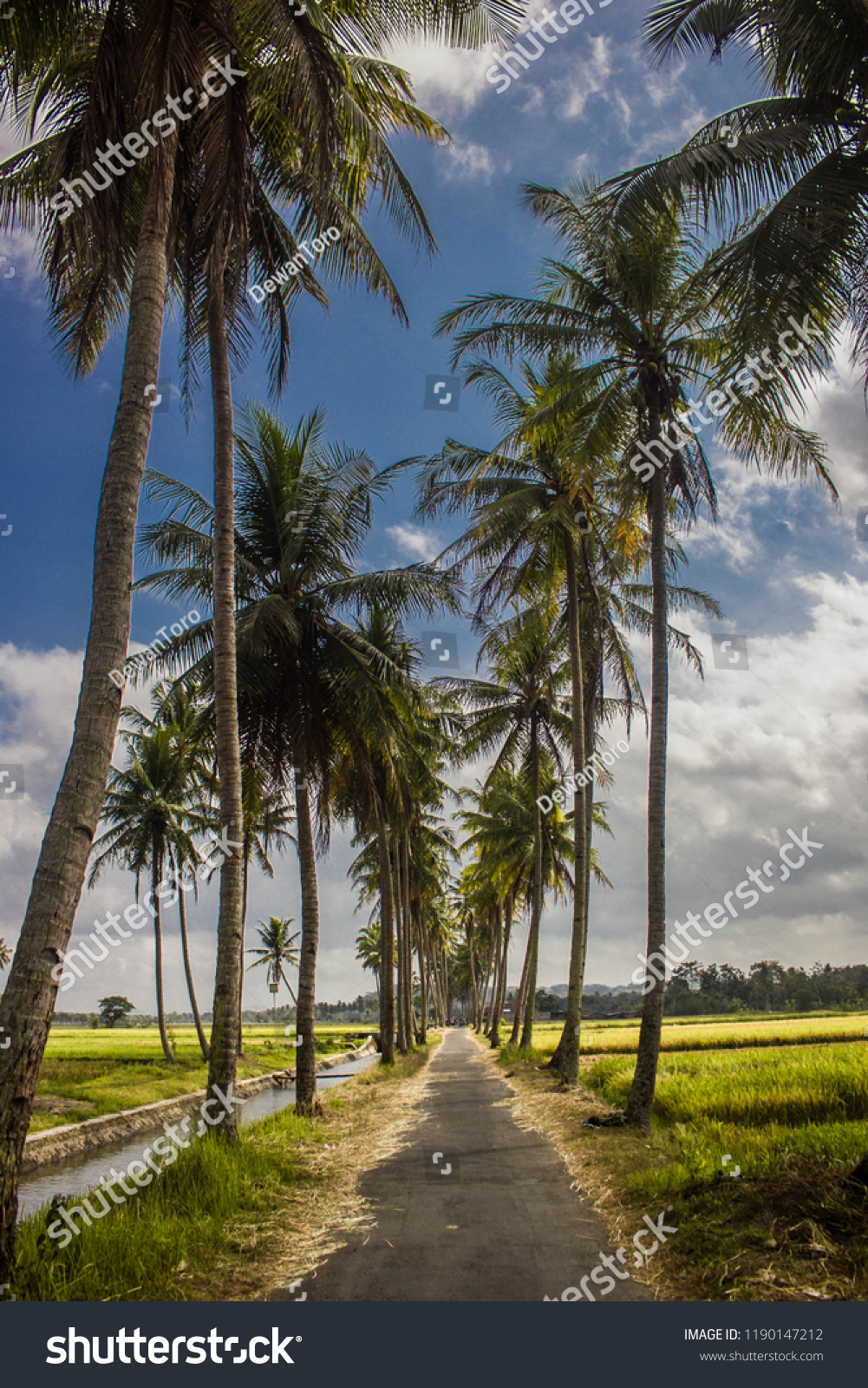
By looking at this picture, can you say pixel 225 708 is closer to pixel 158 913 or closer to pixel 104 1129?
pixel 104 1129

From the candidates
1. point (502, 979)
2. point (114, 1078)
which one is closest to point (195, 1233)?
point (114, 1078)

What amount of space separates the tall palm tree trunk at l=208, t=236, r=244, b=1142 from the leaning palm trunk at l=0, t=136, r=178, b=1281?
280 cm

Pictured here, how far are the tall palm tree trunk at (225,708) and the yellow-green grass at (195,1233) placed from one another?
1.26 m

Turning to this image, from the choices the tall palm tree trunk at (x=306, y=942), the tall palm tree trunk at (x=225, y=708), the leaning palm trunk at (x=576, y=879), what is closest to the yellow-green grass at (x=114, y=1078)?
the tall palm tree trunk at (x=306, y=942)

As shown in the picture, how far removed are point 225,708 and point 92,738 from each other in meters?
4.30

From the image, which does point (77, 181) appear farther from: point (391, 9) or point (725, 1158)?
point (725, 1158)

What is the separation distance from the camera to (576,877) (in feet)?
54.5

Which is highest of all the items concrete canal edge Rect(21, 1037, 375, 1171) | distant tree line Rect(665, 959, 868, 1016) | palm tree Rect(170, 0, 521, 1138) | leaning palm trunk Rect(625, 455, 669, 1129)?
palm tree Rect(170, 0, 521, 1138)

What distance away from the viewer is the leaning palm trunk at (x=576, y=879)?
1602 cm

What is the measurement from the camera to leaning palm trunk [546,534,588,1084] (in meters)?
16.0

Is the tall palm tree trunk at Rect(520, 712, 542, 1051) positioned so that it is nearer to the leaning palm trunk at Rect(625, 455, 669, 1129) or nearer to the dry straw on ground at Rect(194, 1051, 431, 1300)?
the dry straw on ground at Rect(194, 1051, 431, 1300)

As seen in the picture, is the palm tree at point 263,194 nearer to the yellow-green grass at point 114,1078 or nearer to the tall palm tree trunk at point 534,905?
the yellow-green grass at point 114,1078

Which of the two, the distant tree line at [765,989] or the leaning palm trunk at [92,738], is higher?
the leaning palm trunk at [92,738]

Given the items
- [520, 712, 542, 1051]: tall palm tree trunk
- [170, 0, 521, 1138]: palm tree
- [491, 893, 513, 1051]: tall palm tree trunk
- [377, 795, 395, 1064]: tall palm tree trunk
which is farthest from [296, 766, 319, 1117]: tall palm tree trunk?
[491, 893, 513, 1051]: tall palm tree trunk
